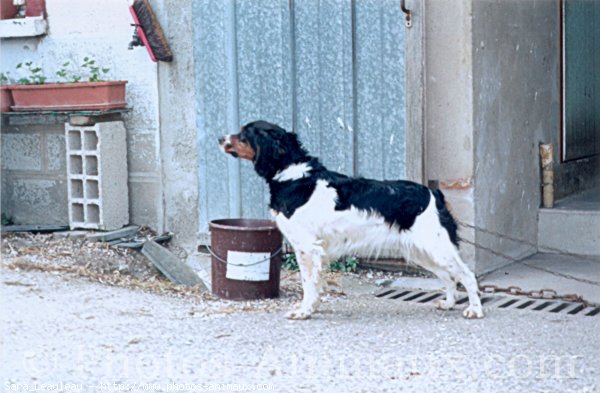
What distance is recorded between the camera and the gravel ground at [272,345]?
4703mm

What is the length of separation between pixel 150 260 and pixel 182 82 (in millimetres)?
1388

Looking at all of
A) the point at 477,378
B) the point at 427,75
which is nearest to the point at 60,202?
the point at 427,75

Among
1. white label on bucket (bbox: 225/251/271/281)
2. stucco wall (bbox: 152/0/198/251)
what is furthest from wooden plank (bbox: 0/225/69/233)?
white label on bucket (bbox: 225/251/271/281)

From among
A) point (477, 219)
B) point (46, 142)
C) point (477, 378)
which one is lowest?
point (477, 378)

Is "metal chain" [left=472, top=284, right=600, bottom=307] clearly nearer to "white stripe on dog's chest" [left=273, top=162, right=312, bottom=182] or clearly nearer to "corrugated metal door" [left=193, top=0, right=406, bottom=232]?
"corrugated metal door" [left=193, top=0, right=406, bottom=232]

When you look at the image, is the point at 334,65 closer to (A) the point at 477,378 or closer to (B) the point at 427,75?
(B) the point at 427,75

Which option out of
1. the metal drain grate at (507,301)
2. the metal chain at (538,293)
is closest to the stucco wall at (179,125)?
the metal drain grate at (507,301)

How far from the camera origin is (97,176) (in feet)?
26.3

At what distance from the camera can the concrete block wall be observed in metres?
8.38

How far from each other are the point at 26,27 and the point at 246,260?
3202 mm

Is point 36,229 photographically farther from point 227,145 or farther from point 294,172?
point 294,172

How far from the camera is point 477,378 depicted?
471cm

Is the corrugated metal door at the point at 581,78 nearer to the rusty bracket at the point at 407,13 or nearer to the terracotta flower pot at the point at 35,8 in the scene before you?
the rusty bracket at the point at 407,13

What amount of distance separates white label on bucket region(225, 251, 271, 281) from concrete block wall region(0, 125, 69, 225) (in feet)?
7.68
